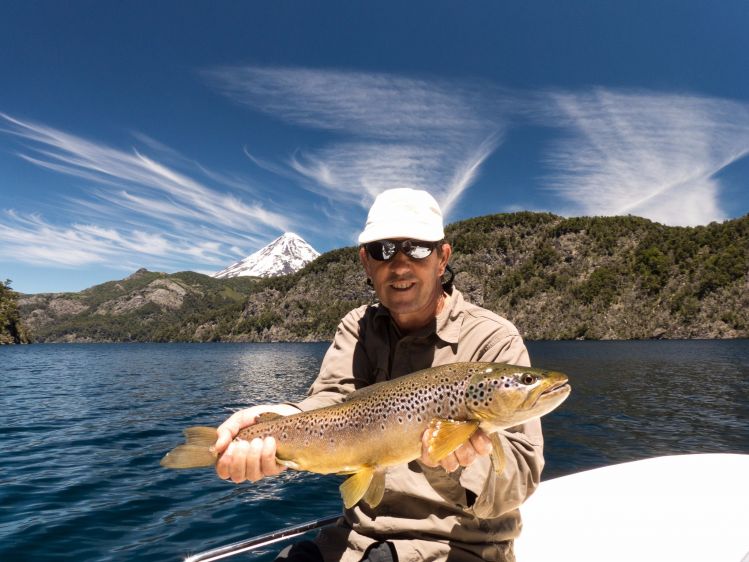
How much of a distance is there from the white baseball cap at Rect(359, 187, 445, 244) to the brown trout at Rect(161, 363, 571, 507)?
1066 millimetres

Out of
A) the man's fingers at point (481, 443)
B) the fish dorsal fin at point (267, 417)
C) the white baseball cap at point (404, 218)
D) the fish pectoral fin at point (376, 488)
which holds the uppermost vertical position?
the white baseball cap at point (404, 218)

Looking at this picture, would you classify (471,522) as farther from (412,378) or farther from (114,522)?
(114,522)

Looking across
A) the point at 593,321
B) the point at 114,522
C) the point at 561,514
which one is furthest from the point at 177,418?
the point at 593,321

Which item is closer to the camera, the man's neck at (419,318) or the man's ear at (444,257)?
the man's neck at (419,318)

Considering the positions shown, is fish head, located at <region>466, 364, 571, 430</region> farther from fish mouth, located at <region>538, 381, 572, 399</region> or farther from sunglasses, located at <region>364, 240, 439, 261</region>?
sunglasses, located at <region>364, 240, 439, 261</region>

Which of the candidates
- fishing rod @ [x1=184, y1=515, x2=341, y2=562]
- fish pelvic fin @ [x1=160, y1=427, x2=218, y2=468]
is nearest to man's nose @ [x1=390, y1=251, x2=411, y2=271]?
fish pelvic fin @ [x1=160, y1=427, x2=218, y2=468]

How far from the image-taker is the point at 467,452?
3.20m

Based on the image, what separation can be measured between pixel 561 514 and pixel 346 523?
3735mm

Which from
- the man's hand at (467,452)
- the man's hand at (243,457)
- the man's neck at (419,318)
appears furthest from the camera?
the man's neck at (419,318)

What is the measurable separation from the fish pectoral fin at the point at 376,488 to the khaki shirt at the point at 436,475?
0.94ft

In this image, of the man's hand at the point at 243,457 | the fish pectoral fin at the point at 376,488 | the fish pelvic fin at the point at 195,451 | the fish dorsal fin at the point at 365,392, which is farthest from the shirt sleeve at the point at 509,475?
the fish pelvic fin at the point at 195,451

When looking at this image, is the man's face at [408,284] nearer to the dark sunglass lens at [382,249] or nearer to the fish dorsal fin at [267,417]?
the dark sunglass lens at [382,249]

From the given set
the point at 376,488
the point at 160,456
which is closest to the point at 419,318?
the point at 376,488

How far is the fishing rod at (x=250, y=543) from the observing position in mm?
4438
